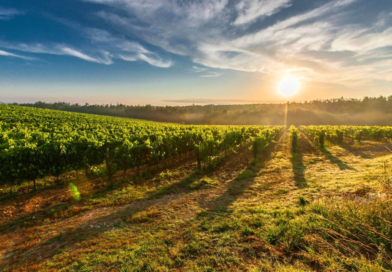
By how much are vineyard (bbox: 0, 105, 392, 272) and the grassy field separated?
3 cm

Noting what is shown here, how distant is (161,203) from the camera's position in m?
7.32

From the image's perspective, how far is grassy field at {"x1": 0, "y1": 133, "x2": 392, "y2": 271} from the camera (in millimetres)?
3934

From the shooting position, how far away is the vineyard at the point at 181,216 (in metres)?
3.99

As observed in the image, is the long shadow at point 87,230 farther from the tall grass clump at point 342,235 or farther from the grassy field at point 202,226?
the tall grass clump at point 342,235

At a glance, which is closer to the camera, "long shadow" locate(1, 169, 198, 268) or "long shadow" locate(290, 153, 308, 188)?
"long shadow" locate(1, 169, 198, 268)

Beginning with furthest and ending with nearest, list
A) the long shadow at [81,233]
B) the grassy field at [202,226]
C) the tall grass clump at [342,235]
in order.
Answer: the long shadow at [81,233]
the grassy field at [202,226]
the tall grass clump at [342,235]

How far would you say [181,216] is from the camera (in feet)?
20.3

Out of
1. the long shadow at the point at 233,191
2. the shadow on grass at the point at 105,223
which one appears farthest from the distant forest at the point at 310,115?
the shadow on grass at the point at 105,223

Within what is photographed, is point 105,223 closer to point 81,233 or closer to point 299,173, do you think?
point 81,233

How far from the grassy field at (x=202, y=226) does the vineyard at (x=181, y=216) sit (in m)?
0.03

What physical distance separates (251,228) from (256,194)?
9.82 ft

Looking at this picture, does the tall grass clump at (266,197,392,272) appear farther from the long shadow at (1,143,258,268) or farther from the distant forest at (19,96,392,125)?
the distant forest at (19,96,392,125)

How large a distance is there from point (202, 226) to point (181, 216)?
1.01 meters

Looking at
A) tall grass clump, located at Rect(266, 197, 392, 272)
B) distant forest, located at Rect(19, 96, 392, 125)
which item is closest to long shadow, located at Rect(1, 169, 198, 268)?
tall grass clump, located at Rect(266, 197, 392, 272)
